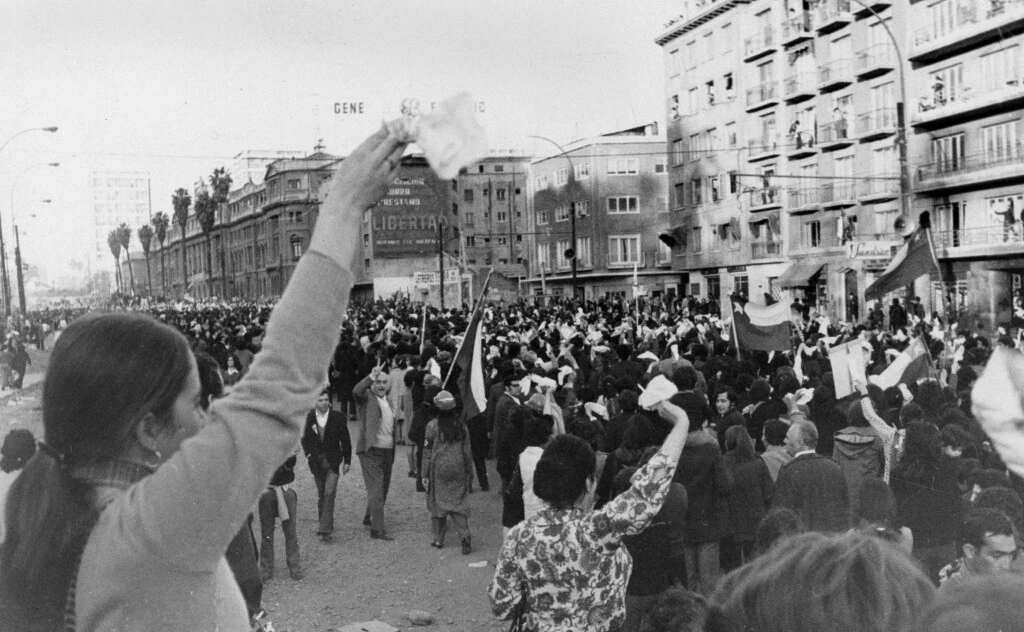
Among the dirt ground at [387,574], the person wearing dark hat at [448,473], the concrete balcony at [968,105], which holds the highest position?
the concrete balcony at [968,105]

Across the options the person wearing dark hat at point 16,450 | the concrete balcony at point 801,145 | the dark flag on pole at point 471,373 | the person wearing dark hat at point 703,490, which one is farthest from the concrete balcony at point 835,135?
the person wearing dark hat at point 16,450

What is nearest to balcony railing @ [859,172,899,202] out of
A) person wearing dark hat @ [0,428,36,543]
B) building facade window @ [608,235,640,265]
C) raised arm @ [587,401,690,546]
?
building facade window @ [608,235,640,265]

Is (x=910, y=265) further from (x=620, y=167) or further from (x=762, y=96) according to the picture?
(x=620, y=167)

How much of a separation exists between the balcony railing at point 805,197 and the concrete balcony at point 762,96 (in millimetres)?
3968

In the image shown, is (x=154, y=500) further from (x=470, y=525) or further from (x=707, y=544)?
(x=470, y=525)

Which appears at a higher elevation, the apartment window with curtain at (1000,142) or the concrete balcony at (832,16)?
the concrete balcony at (832,16)

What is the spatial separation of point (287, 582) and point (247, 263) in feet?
201

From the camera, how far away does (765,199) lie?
4578 centimetres

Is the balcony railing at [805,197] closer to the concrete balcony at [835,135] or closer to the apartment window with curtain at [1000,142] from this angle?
the concrete balcony at [835,135]

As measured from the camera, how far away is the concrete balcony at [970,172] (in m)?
31.8

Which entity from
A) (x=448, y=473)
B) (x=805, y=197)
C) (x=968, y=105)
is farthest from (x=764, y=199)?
(x=448, y=473)

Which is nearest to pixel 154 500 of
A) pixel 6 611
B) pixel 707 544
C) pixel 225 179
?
pixel 6 611

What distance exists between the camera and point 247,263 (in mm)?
67688

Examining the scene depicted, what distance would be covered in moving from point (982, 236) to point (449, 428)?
29367 mm
